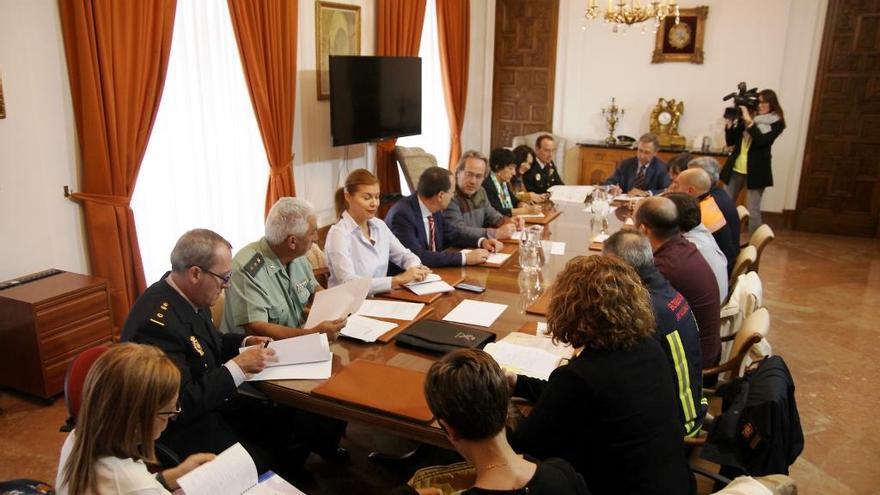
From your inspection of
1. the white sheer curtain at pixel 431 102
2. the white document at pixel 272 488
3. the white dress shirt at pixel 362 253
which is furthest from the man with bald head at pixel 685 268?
the white sheer curtain at pixel 431 102

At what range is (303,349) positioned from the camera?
215cm

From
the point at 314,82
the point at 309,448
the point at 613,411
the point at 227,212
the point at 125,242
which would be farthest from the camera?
the point at 314,82

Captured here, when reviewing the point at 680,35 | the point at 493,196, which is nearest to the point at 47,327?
the point at 493,196

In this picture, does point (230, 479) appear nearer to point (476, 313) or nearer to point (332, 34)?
point (476, 313)

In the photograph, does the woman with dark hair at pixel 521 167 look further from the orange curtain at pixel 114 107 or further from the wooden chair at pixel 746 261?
the orange curtain at pixel 114 107

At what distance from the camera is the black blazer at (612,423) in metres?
1.64

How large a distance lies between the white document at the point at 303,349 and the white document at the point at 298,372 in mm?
17

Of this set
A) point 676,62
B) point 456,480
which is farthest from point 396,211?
point 676,62

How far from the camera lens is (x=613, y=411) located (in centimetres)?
164

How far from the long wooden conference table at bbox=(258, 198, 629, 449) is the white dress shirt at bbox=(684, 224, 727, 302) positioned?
0.60 meters

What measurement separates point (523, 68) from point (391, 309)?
6122 millimetres

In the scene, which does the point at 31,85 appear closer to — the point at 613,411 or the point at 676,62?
the point at 613,411

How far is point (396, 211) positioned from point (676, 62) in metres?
5.11

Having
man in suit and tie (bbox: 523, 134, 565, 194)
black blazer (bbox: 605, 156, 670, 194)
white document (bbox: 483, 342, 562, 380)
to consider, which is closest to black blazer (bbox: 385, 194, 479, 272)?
white document (bbox: 483, 342, 562, 380)
